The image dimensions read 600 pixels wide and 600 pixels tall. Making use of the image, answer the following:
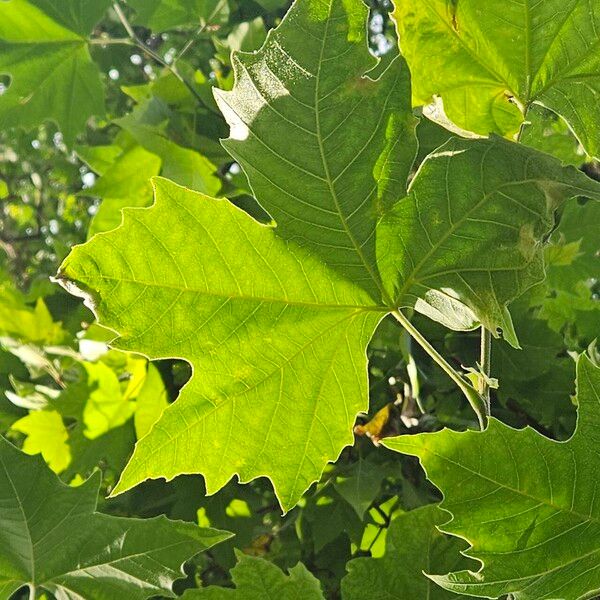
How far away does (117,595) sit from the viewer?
42.5 inches

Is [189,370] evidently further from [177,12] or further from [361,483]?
[177,12]

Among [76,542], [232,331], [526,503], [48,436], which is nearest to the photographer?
[526,503]

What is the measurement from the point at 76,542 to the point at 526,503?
62 centimetres

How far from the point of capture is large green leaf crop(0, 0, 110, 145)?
199cm

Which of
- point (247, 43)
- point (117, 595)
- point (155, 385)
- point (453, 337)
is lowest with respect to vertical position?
point (117, 595)

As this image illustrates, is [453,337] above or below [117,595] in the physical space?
above

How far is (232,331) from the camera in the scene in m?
0.89

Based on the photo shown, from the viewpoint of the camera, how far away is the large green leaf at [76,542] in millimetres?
1081

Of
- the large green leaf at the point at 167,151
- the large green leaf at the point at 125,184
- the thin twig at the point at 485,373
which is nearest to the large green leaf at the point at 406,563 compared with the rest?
the thin twig at the point at 485,373

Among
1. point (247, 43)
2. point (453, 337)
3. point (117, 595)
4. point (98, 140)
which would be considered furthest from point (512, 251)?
point (98, 140)

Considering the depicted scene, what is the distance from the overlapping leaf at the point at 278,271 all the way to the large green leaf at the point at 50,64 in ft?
4.43

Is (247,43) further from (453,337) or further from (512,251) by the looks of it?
(512,251)

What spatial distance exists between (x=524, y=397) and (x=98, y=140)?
1.62m

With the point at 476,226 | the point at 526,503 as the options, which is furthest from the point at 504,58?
the point at 526,503
